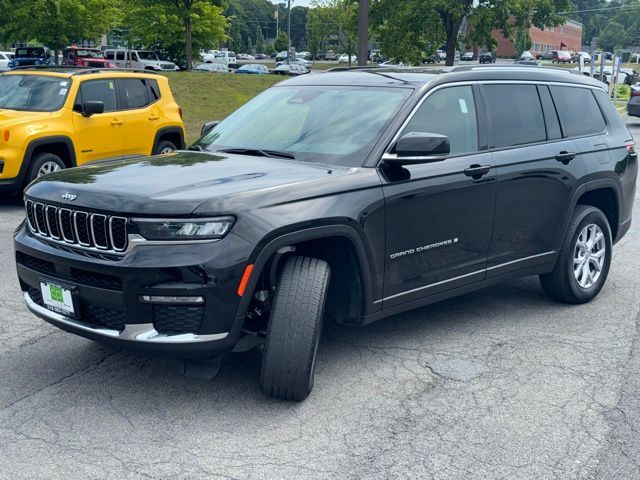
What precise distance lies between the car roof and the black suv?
2 cm

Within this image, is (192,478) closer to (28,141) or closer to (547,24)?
(28,141)

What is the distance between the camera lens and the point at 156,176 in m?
4.48

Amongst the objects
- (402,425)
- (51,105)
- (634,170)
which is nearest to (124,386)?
(402,425)

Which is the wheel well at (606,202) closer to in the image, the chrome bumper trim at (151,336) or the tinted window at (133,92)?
the chrome bumper trim at (151,336)

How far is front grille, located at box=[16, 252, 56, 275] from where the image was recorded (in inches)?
174

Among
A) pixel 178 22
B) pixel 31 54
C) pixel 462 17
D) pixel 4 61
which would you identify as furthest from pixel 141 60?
pixel 462 17

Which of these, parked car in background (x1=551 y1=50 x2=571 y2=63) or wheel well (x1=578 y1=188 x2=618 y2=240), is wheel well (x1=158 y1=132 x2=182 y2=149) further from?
parked car in background (x1=551 y1=50 x2=571 y2=63)

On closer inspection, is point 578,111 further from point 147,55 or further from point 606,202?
point 147,55

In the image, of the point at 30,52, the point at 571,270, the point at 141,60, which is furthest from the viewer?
the point at 141,60

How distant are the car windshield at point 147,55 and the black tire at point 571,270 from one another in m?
47.3

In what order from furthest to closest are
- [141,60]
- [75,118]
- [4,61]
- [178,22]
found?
1. [141,60]
2. [4,61]
3. [178,22]
4. [75,118]

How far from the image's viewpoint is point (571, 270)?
6266mm

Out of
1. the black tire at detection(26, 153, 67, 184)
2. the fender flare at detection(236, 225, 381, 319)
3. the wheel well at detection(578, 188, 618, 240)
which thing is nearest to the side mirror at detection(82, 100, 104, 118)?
the black tire at detection(26, 153, 67, 184)

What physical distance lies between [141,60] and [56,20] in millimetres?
23351
